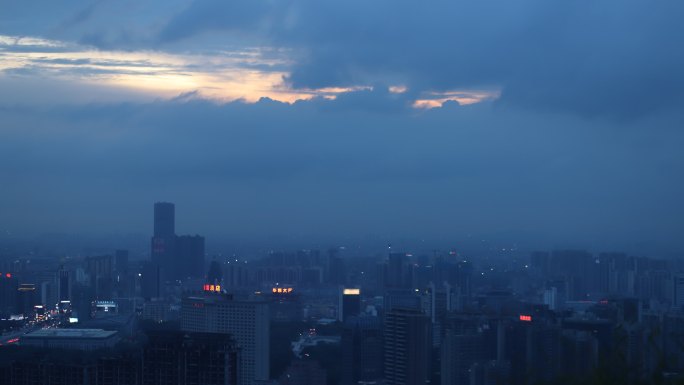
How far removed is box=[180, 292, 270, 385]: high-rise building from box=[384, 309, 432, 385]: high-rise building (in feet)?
5.63

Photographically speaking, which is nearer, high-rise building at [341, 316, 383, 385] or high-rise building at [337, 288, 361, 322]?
high-rise building at [341, 316, 383, 385]

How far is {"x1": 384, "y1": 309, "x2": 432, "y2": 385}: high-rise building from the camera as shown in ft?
37.3

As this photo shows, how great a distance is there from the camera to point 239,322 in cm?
1431

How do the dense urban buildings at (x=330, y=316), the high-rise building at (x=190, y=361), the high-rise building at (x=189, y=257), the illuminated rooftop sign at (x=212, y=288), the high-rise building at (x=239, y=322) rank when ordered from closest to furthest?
the dense urban buildings at (x=330, y=316)
the high-rise building at (x=190, y=361)
the high-rise building at (x=239, y=322)
the illuminated rooftop sign at (x=212, y=288)
the high-rise building at (x=189, y=257)

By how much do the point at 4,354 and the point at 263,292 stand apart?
21.9 ft

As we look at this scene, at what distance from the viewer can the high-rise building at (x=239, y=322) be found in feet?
42.7

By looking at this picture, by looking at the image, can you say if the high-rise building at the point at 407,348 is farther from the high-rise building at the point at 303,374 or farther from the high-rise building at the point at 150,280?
the high-rise building at the point at 150,280

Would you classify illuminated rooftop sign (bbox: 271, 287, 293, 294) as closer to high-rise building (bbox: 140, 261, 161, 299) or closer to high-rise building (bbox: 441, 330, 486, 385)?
high-rise building (bbox: 140, 261, 161, 299)

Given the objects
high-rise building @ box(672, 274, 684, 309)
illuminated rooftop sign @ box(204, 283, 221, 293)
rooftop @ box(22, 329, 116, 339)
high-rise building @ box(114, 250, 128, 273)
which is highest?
high-rise building @ box(672, 274, 684, 309)

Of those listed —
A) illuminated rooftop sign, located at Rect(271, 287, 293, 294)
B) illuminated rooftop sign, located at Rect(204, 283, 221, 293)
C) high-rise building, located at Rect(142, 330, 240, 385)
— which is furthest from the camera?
illuminated rooftop sign, located at Rect(271, 287, 293, 294)

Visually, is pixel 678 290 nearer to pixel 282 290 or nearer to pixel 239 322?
pixel 239 322

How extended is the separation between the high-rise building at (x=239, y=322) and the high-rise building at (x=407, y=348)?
5.63 feet

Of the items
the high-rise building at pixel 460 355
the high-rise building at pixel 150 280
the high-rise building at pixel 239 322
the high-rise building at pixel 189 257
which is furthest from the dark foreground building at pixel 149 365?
the high-rise building at pixel 189 257

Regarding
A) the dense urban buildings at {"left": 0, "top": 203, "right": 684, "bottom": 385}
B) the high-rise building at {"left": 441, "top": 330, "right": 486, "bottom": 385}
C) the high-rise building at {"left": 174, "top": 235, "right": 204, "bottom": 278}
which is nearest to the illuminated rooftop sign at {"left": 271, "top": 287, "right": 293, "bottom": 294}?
the dense urban buildings at {"left": 0, "top": 203, "right": 684, "bottom": 385}
